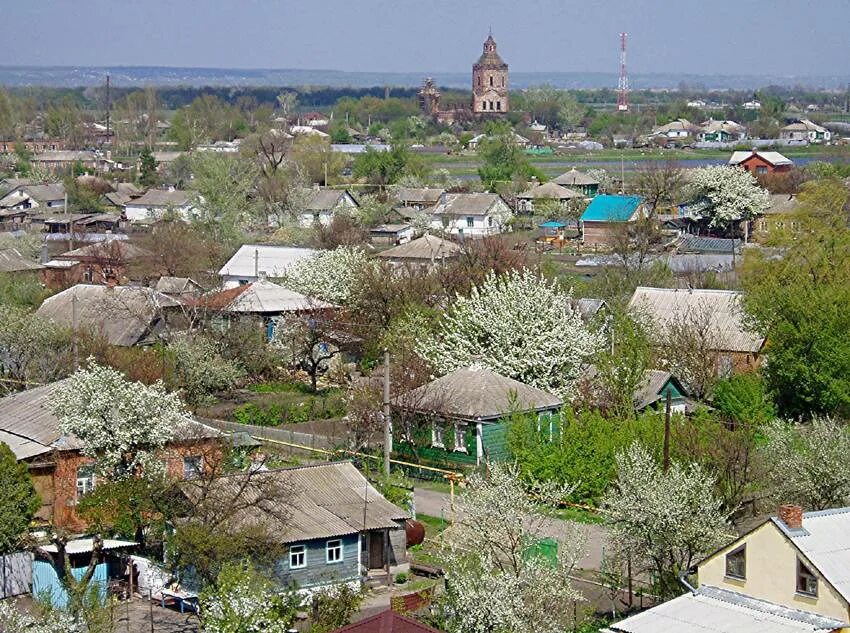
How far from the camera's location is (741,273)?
36375 mm

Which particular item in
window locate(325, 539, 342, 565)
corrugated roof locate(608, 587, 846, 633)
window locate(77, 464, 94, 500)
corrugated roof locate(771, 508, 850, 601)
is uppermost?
corrugated roof locate(771, 508, 850, 601)

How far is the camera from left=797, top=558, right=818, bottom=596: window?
46.7ft

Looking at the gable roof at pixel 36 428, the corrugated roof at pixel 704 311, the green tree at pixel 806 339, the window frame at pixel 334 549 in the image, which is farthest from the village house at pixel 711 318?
the window frame at pixel 334 549

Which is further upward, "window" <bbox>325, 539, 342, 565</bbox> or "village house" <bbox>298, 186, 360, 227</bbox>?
"window" <bbox>325, 539, 342, 565</bbox>

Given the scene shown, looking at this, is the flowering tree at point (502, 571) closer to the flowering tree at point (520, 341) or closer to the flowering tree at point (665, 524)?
the flowering tree at point (665, 524)

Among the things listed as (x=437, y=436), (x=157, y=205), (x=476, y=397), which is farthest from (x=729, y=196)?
(x=437, y=436)

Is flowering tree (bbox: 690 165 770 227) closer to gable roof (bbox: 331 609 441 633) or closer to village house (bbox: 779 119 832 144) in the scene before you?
gable roof (bbox: 331 609 441 633)

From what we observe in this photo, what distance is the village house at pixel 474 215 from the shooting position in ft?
197

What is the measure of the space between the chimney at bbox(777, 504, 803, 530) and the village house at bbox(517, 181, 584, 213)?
51.3 meters

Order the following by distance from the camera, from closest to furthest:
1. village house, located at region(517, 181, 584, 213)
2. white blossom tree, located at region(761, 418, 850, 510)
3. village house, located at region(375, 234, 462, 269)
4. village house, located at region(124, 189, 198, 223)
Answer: white blossom tree, located at region(761, 418, 850, 510) → village house, located at region(375, 234, 462, 269) → village house, located at region(124, 189, 198, 223) → village house, located at region(517, 181, 584, 213)

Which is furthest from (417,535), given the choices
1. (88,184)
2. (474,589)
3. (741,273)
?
(88,184)

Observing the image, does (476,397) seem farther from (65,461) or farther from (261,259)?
(261,259)

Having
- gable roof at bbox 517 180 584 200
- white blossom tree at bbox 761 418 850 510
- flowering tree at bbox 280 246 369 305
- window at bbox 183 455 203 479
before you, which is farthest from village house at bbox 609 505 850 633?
gable roof at bbox 517 180 584 200

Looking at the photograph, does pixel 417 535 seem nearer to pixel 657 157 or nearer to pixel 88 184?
pixel 88 184
